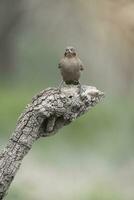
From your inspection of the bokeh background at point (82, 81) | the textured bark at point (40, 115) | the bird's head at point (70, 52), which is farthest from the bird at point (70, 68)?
the bokeh background at point (82, 81)

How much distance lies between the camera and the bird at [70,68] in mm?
2543

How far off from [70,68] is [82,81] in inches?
93.3

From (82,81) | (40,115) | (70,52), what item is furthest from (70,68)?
(82,81)

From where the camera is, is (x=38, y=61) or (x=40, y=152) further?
(x=38, y=61)

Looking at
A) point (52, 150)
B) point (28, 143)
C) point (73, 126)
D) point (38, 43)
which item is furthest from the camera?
point (38, 43)

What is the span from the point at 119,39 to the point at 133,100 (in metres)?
0.39

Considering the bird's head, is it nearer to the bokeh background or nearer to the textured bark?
the textured bark

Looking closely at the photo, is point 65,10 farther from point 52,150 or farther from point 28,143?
point 28,143

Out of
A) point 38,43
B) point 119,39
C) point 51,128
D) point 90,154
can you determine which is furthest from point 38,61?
point 51,128

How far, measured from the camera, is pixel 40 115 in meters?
2.38

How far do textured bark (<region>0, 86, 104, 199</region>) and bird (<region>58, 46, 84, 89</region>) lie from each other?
131 mm

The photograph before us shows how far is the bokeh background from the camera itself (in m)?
4.36

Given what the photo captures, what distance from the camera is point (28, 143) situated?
2.40 m

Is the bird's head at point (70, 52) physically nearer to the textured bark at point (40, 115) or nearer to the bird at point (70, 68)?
the bird at point (70, 68)
